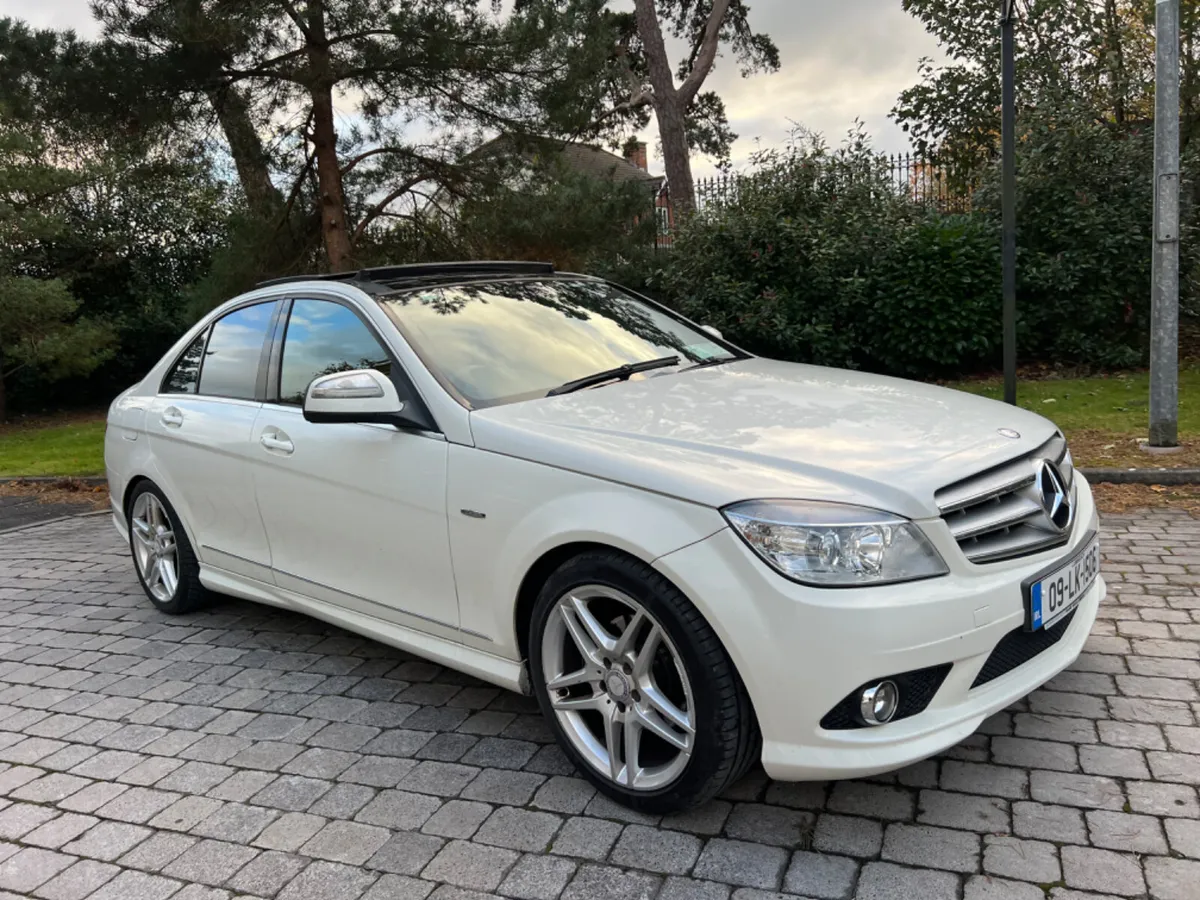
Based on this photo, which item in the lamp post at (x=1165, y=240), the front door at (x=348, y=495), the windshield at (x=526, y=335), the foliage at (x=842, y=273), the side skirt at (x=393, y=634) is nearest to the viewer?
the side skirt at (x=393, y=634)

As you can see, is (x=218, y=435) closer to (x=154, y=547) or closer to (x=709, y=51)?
(x=154, y=547)

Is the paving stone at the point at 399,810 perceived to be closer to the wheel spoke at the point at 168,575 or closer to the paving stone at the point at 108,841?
the paving stone at the point at 108,841

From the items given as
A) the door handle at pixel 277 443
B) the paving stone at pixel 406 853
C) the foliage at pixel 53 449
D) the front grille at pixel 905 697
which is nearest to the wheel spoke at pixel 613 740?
the paving stone at pixel 406 853

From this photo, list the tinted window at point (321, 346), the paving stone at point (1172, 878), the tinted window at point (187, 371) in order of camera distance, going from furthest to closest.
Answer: the tinted window at point (187, 371) → the tinted window at point (321, 346) → the paving stone at point (1172, 878)

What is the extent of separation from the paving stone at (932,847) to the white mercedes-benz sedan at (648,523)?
285 mm

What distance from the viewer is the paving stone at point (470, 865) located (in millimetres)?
2625

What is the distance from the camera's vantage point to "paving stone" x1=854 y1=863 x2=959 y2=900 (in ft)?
7.91

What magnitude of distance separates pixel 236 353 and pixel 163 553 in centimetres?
128

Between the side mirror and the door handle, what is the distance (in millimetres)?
602

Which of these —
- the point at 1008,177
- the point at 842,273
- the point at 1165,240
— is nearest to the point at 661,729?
the point at 1165,240

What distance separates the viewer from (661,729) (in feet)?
9.08

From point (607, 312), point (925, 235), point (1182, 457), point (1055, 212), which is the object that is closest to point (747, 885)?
point (607, 312)

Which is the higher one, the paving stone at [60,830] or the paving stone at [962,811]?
the paving stone at [60,830]

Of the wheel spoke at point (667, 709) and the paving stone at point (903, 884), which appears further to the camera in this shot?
the wheel spoke at point (667, 709)
